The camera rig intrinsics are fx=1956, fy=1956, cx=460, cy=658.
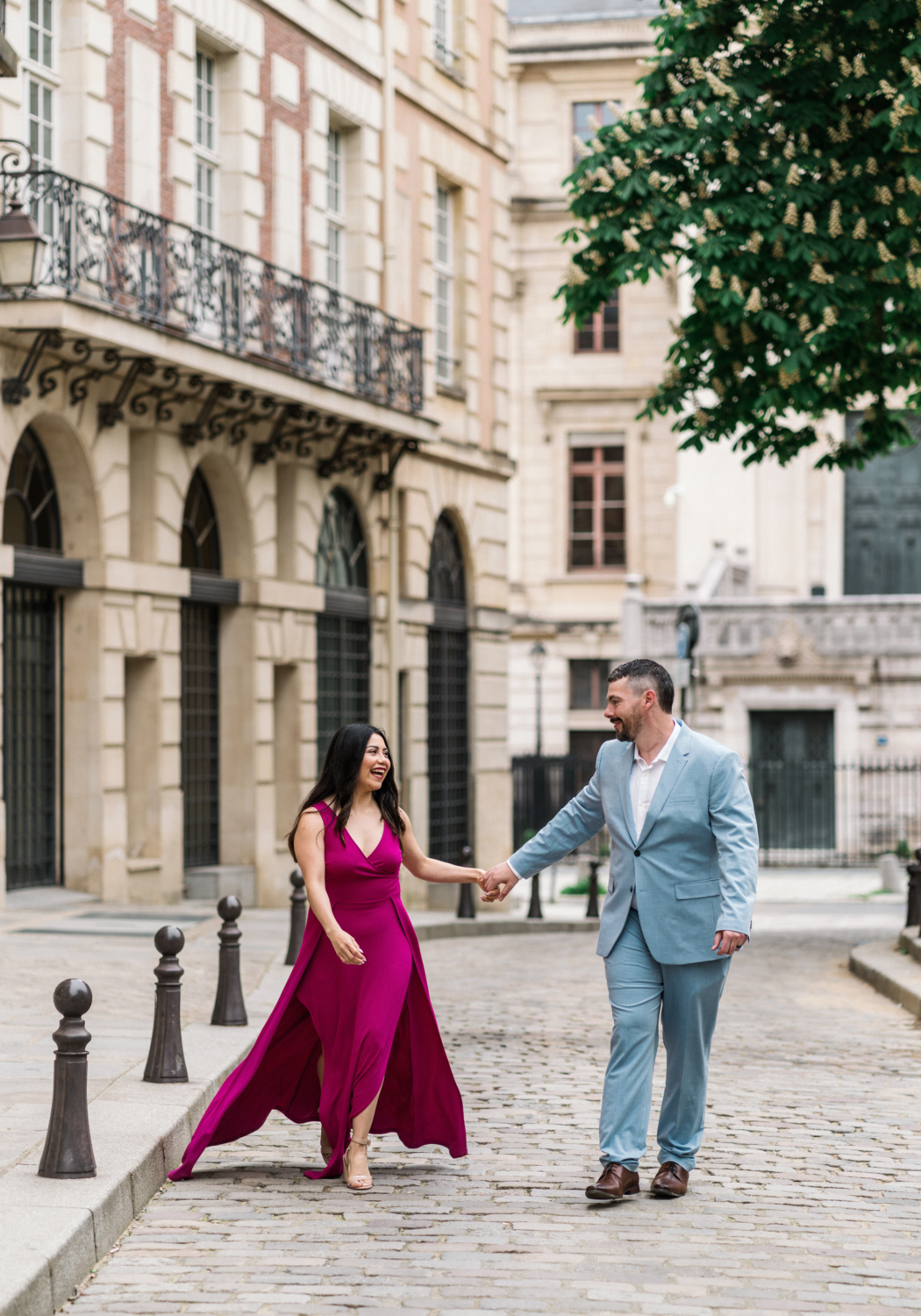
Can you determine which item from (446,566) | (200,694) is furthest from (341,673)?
(446,566)

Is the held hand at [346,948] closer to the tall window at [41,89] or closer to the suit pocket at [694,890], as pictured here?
the suit pocket at [694,890]

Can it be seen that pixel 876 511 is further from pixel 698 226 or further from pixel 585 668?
pixel 698 226

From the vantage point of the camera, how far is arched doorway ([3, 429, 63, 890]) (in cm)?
1659

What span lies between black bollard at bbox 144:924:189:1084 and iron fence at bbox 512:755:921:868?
85.2ft

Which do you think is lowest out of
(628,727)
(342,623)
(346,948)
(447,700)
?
(346,948)

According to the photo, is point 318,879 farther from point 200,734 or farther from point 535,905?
point 535,905

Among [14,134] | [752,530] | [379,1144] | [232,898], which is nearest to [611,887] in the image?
[379,1144]

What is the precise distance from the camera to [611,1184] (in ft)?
21.3

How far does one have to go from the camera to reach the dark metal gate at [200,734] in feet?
64.1

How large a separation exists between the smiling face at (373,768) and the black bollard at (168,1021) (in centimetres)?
147

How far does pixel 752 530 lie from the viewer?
127ft

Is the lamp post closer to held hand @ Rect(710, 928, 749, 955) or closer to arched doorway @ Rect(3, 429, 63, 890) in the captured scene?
arched doorway @ Rect(3, 429, 63, 890)

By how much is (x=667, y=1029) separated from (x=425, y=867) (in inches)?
42.2

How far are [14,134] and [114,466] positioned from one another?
304 cm
